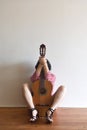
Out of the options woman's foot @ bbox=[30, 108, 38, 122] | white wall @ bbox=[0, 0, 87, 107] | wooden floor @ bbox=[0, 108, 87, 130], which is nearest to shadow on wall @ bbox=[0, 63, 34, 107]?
white wall @ bbox=[0, 0, 87, 107]

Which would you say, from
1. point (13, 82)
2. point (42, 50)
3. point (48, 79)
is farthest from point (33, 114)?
point (42, 50)

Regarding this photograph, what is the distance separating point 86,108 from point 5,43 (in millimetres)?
1288

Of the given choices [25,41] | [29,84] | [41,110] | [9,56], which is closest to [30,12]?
[25,41]

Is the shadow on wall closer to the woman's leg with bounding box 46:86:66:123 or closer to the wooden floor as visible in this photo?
the wooden floor

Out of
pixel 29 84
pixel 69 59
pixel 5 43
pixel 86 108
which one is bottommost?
pixel 86 108

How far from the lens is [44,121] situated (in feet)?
8.69

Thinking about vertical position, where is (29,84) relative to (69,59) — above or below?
below

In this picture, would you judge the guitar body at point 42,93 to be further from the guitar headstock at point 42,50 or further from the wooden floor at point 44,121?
the guitar headstock at point 42,50

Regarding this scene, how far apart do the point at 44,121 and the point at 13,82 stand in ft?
2.31

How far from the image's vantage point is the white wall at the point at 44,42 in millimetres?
2943

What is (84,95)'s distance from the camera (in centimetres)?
310

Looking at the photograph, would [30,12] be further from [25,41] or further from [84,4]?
[84,4]

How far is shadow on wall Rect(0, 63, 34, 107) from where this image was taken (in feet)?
10.0

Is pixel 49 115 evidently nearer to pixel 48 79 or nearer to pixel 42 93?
pixel 42 93
